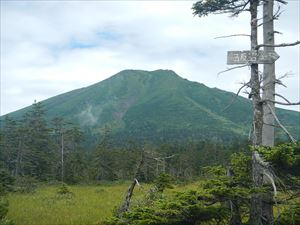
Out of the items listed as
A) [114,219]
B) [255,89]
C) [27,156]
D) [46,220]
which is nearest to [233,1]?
[255,89]

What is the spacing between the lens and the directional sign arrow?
7.37 meters

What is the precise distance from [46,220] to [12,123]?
1445 inches

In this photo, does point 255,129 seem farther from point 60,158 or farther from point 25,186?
point 60,158

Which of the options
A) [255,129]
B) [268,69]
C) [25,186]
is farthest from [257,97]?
[25,186]

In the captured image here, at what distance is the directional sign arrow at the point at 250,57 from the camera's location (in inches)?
290

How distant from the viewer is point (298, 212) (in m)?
6.76

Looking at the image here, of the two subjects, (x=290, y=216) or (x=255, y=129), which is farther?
(x=255, y=129)

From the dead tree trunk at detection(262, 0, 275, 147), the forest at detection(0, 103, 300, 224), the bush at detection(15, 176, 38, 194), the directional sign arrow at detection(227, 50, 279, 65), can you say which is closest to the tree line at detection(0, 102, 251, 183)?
the forest at detection(0, 103, 300, 224)

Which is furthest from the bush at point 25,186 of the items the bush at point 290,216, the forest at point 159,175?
the bush at point 290,216

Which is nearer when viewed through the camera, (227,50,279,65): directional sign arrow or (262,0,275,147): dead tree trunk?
(227,50,279,65): directional sign arrow

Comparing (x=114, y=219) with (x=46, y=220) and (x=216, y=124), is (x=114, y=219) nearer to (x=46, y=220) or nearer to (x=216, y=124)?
(x=46, y=220)

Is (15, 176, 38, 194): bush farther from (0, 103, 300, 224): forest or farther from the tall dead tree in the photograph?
the tall dead tree

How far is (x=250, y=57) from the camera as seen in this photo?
7387mm

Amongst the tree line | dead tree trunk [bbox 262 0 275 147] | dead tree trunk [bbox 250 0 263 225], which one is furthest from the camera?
the tree line
